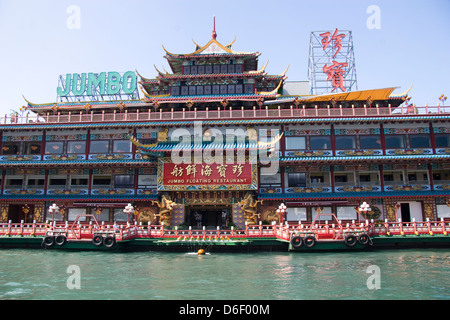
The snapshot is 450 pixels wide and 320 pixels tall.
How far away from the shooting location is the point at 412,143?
33.4m

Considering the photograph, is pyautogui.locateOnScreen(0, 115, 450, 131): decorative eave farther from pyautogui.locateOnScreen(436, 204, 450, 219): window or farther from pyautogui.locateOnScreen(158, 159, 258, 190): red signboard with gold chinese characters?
pyautogui.locateOnScreen(436, 204, 450, 219): window

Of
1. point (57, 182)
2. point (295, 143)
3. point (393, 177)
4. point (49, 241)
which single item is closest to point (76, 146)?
point (57, 182)

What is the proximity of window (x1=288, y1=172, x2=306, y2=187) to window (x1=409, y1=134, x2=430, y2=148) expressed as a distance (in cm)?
1087

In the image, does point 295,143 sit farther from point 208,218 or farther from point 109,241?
point 109,241

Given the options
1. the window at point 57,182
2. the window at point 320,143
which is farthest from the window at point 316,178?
the window at point 57,182

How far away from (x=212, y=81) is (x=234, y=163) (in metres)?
11.5

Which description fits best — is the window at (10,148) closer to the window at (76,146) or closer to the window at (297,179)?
the window at (76,146)

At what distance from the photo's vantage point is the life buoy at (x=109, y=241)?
25516 mm

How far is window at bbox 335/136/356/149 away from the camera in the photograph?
A: 33.6 metres

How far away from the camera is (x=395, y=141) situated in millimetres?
33500
